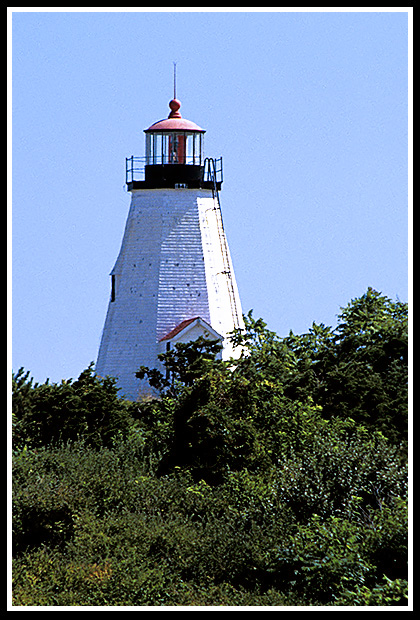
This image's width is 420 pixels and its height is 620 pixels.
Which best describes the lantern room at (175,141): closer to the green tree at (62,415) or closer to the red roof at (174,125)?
the red roof at (174,125)

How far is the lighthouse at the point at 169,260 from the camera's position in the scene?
5125 centimetres

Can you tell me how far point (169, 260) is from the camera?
2030 inches

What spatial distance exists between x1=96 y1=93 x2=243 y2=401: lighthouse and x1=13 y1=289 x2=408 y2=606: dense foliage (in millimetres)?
17208

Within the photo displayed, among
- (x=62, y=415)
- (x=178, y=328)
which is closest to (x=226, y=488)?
(x=62, y=415)

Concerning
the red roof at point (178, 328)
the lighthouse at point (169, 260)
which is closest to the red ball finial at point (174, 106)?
the lighthouse at point (169, 260)

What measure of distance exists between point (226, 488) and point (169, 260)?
26.7 meters

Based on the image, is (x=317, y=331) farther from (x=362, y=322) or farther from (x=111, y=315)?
(x=111, y=315)

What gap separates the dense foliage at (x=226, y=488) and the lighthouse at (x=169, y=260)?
1721 cm

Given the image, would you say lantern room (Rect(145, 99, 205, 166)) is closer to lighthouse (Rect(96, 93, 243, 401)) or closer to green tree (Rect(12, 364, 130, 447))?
lighthouse (Rect(96, 93, 243, 401))

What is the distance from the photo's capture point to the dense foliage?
21109 mm

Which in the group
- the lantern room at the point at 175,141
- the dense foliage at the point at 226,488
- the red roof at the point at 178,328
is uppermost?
the lantern room at the point at 175,141

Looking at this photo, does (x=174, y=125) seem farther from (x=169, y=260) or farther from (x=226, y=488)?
(x=226, y=488)

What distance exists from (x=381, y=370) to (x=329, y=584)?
1261 cm
